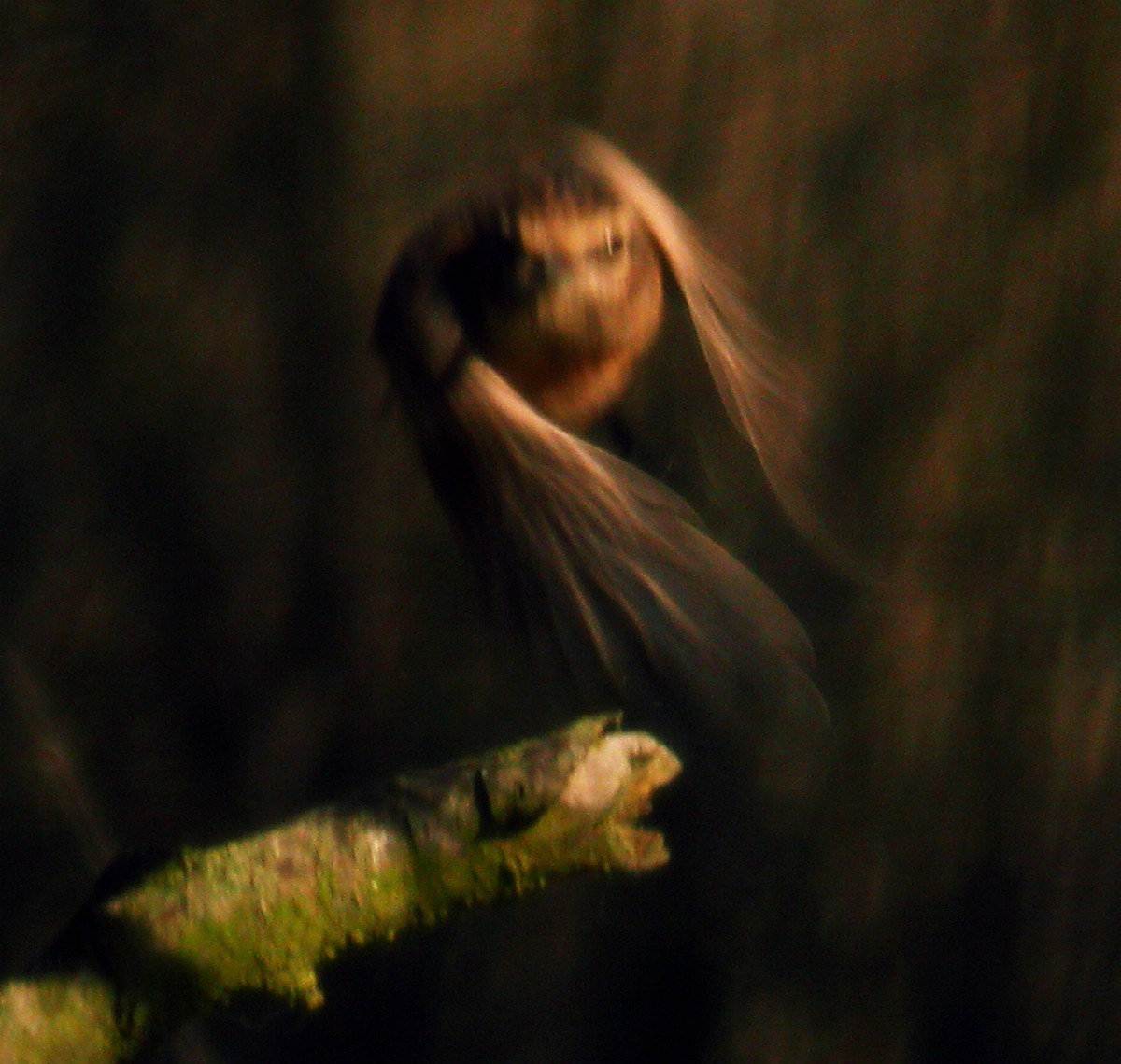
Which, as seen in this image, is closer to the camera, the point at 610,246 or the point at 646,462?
the point at 610,246

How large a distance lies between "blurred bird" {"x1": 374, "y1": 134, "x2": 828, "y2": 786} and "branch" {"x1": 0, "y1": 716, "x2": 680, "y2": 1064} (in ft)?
0.69

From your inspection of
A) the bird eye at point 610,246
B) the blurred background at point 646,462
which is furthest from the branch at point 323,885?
the blurred background at point 646,462

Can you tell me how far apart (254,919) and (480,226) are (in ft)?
1.76

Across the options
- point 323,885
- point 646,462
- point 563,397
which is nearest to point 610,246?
point 563,397

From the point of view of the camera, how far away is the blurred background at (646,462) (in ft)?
4.32

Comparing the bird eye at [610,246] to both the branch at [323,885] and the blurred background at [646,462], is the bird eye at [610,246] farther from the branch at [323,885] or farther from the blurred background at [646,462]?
the branch at [323,885]

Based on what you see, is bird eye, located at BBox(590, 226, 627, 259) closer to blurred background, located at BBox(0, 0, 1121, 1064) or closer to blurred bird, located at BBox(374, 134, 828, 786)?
blurred bird, located at BBox(374, 134, 828, 786)

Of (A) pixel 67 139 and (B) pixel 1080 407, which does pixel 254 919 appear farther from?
(B) pixel 1080 407

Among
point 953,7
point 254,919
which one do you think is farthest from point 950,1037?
point 953,7

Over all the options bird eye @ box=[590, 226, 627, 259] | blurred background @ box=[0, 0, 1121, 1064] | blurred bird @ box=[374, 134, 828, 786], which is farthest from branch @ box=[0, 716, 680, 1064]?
blurred background @ box=[0, 0, 1121, 1064]

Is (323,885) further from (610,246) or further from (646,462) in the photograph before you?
(646,462)

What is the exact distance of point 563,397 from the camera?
43.8 inches

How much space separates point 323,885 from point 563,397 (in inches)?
17.6

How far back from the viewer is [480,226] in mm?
1054
